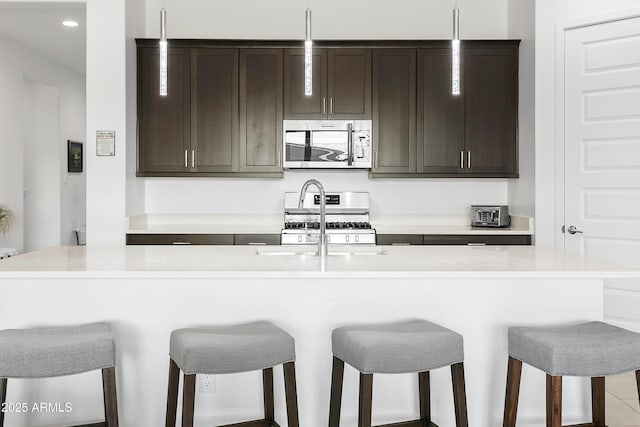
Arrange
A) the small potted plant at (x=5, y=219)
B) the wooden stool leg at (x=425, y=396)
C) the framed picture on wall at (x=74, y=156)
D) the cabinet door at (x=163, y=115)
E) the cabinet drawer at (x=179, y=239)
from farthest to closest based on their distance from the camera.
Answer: the framed picture on wall at (x=74, y=156) < the small potted plant at (x=5, y=219) < the cabinet door at (x=163, y=115) < the cabinet drawer at (x=179, y=239) < the wooden stool leg at (x=425, y=396)

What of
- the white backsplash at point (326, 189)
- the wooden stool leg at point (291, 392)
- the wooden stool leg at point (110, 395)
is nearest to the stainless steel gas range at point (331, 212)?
the white backsplash at point (326, 189)

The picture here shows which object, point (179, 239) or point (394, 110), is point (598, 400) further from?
point (179, 239)

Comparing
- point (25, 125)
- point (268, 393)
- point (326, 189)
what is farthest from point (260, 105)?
point (25, 125)

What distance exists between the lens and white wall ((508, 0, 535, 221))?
4629 mm

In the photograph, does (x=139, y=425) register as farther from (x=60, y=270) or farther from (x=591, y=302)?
(x=591, y=302)

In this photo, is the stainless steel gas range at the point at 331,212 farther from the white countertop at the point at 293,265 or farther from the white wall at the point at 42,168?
the white wall at the point at 42,168

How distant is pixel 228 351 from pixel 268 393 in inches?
18.0

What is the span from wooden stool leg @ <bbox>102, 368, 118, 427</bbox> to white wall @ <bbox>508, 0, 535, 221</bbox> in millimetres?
3461

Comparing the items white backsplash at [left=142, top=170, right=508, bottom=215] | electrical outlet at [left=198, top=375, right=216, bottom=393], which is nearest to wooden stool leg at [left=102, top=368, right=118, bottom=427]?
electrical outlet at [left=198, top=375, right=216, bottom=393]

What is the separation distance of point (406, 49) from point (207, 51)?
1.61 m

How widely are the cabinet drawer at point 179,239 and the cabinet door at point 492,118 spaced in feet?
6.77

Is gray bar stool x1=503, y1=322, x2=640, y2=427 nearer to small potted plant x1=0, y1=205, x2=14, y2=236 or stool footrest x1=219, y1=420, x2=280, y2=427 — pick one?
stool footrest x1=219, y1=420, x2=280, y2=427

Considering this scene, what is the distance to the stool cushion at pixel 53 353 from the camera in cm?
204

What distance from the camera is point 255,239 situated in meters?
4.68
